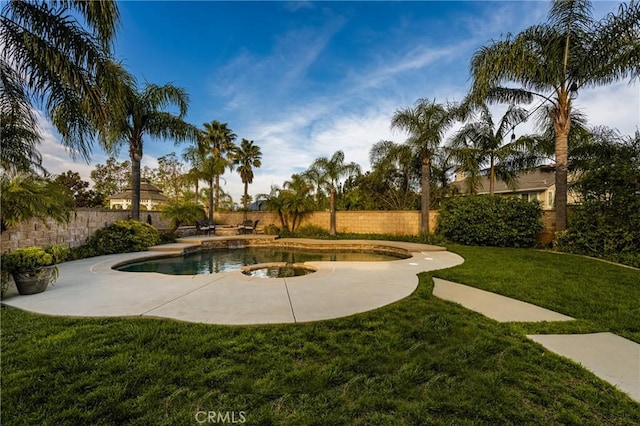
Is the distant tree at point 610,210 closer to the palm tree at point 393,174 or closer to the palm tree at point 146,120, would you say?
the palm tree at point 393,174

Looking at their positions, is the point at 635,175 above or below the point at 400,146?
below

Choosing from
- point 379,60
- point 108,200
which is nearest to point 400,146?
point 379,60

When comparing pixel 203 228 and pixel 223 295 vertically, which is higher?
pixel 203 228

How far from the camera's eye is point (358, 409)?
180cm

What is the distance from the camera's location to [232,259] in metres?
9.77

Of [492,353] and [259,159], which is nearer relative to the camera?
[492,353]

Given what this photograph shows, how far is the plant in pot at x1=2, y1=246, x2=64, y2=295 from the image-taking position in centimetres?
414

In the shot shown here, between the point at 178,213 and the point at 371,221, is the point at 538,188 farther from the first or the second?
the point at 178,213

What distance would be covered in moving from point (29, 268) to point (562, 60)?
557 inches

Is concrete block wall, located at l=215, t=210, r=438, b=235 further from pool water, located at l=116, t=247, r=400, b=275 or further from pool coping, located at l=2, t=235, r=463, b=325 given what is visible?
pool coping, located at l=2, t=235, r=463, b=325

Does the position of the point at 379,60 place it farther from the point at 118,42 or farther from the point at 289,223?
the point at 289,223

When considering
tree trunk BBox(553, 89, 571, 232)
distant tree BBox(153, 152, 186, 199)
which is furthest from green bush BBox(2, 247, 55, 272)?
distant tree BBox(153, 152, 186, 199)

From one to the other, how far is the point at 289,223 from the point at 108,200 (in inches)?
980

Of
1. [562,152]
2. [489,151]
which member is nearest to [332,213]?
[489,151]
